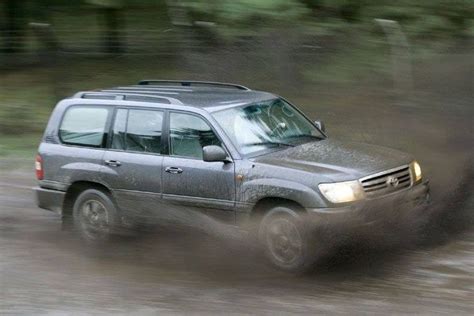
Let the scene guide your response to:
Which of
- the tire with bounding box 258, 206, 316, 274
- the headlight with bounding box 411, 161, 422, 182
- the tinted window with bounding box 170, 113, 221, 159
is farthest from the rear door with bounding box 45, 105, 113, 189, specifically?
the headlight with bounding box 411, 161, 422, 182

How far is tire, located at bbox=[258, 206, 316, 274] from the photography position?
6.55 m

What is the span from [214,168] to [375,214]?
1.62m

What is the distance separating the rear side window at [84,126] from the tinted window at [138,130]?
0.21m

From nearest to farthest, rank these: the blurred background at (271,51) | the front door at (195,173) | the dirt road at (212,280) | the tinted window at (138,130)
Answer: the dirt road at (212,280) → the front door at (195,173) → the tinted window at (138,130) → the blurred background at (271,51)

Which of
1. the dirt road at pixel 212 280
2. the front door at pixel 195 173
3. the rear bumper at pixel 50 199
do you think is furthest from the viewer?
the rear bumper at pixel 50 199

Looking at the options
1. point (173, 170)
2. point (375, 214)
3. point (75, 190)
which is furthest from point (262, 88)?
point (375, 214)

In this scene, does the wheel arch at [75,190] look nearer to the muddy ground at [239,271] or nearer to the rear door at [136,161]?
the rear door at [136,161]

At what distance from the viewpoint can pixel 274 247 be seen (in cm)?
670

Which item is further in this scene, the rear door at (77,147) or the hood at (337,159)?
the rear door at (77,147)

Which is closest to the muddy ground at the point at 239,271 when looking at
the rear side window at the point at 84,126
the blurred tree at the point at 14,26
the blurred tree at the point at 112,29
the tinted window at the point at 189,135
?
the tinted window at the point at 189,135

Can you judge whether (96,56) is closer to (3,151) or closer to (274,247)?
(3,151)

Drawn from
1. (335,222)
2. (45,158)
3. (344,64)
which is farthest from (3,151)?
(335,222)

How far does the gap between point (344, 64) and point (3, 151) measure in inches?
254

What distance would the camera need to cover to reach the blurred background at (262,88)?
6.44 meters
